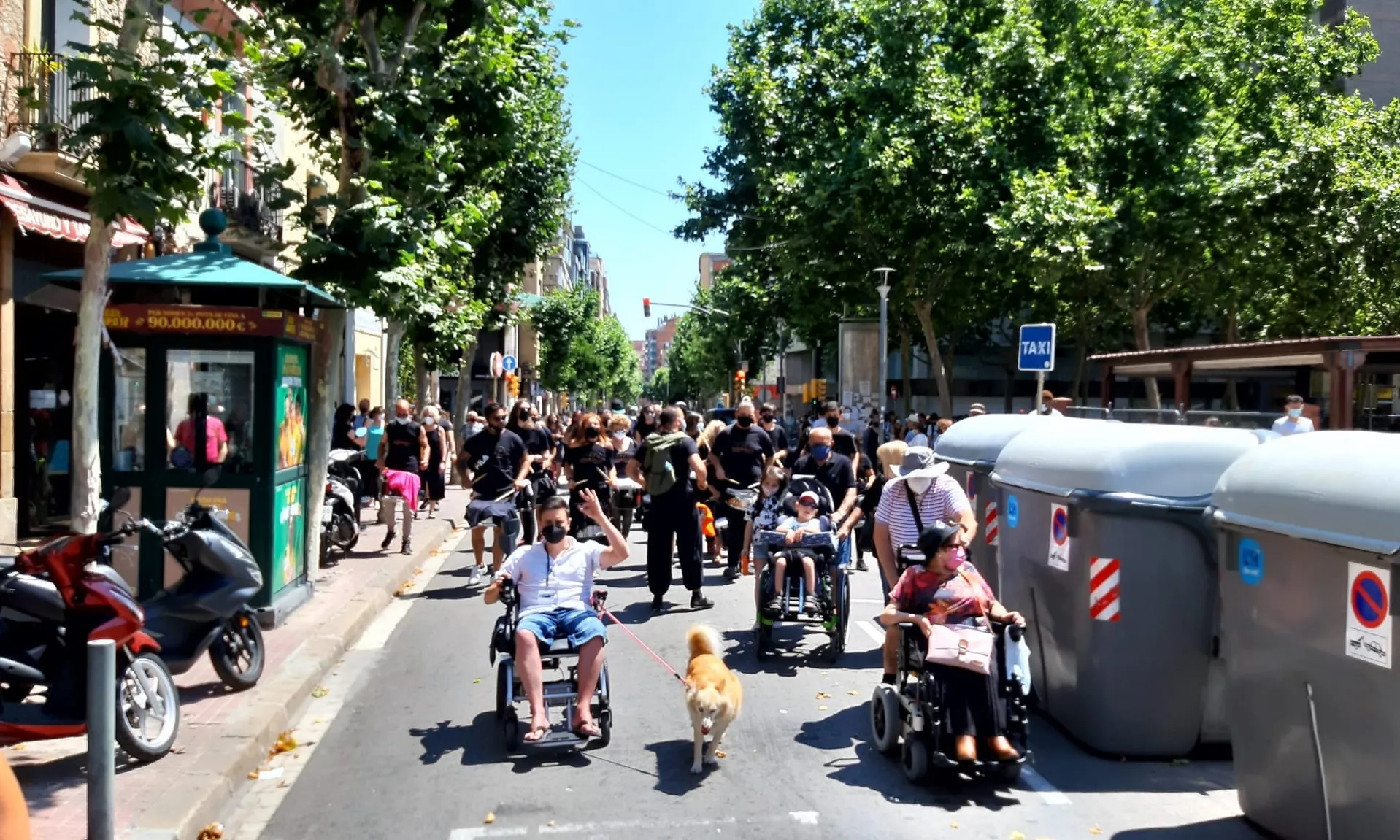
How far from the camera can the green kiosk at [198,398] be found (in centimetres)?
863

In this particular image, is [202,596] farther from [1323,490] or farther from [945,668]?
[1323,490]

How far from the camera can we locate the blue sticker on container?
5.11m

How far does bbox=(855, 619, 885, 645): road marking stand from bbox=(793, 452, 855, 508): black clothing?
108 centimetres

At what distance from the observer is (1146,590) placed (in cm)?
632

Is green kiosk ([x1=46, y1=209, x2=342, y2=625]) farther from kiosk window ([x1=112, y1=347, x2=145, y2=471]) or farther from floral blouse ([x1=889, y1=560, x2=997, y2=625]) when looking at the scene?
floral blouse ([x1=889, y1=560, x2=997, y2=625])

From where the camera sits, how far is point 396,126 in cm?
1114

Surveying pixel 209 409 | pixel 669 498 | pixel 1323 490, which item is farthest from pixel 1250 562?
pixel 209 409

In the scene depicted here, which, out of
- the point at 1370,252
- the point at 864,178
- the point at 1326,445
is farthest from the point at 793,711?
the point at 1370,252

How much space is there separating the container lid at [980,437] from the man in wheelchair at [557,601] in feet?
11.3

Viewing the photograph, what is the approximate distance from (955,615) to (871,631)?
404cm

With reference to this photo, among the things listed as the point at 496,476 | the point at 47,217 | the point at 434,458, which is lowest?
the point at 434,458

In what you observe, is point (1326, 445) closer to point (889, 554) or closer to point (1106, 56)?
point (889, 554)

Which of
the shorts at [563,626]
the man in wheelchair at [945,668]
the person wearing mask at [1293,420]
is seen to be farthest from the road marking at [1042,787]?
the person wearing mask at [1293,420]

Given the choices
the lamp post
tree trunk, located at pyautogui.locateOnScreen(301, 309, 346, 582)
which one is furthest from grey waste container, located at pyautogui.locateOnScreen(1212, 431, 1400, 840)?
the lamp post
